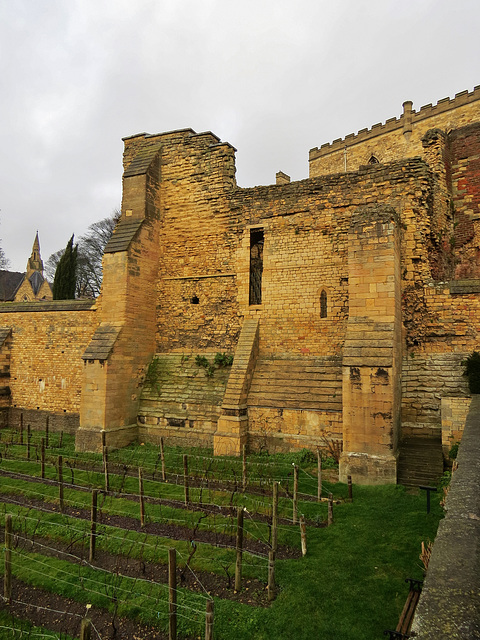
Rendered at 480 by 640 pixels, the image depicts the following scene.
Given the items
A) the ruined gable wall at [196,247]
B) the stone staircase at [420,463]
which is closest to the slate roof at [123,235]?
the ruined gable wall at [196,247]

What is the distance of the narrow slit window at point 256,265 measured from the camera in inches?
509

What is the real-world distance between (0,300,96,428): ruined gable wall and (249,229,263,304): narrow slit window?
19.8 ft

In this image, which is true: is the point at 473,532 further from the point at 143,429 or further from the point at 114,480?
the point at 143,429

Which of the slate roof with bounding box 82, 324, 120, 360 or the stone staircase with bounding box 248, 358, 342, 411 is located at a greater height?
the slate roof with bounding box 82, 324, 120, 360

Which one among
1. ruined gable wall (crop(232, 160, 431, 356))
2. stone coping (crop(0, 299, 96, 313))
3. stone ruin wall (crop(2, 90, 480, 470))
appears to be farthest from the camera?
stone coping (crop(0, 299, 96, 313))

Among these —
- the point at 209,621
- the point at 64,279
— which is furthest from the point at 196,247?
the point at 64,279

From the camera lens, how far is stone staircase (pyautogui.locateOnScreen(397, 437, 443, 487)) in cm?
798

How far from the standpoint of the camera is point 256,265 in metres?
13.3

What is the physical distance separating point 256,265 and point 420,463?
7.52 m

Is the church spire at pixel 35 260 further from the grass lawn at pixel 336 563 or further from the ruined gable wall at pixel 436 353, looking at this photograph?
the ruined gable wall at pixel 436 353

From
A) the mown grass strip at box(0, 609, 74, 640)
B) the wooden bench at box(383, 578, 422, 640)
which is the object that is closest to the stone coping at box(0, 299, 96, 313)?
the mown grass strip at box(0, 609, 74, 640)

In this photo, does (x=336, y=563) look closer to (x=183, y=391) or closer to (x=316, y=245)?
(x=183, y=391)

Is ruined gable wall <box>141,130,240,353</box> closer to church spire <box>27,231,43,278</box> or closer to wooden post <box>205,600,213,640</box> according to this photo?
wooden post <box>205,600,213,640</box>

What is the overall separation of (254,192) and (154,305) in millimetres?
5019
